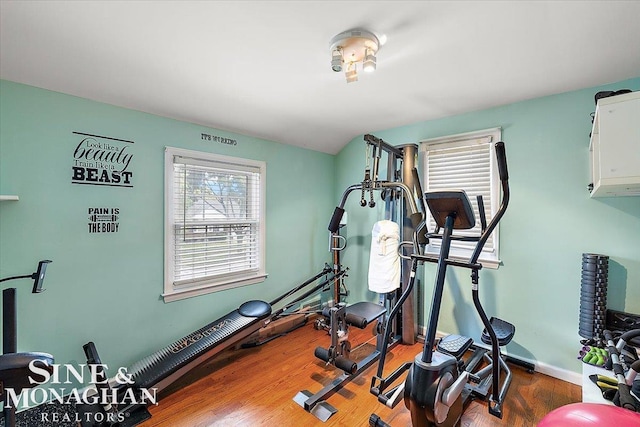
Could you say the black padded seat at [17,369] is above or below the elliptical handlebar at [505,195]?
below

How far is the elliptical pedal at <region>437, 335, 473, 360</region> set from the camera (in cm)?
198

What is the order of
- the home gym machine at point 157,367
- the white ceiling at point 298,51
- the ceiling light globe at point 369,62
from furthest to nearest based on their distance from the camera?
the home gym machine at point 157,367
the ceiling light globe at point 369,62
the white ceiling at point 298,51

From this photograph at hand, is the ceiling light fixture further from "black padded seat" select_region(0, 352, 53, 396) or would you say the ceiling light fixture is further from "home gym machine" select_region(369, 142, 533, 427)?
"black padded seat" select_region(0, 352, 53, 396)

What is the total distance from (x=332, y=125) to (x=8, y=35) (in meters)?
2.53

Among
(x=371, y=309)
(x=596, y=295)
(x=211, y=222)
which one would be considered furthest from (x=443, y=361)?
(x=211, y=222)

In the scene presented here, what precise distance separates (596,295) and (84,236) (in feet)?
12.6

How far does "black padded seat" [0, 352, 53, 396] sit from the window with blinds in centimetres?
131

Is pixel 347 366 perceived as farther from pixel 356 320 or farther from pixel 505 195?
pixel 505 195


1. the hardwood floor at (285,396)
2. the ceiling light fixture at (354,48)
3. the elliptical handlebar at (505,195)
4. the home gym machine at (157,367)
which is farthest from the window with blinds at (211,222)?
the elliptical handlebar at (505,195)

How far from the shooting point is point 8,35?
1.51 m

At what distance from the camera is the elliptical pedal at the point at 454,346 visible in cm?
198

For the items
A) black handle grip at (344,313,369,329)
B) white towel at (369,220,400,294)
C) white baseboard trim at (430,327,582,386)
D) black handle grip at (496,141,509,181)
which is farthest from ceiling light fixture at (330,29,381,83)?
white baseboard trim at (430,327,582,386)

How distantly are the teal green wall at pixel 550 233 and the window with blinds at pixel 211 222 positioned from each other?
7.53ft

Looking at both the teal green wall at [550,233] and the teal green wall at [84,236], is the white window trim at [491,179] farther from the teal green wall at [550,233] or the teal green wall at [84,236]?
the teal green wall at [84,236]
